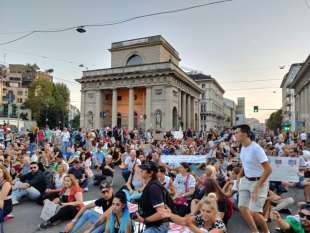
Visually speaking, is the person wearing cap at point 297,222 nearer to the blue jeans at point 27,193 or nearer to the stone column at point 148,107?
the blue jeans at point 27,193

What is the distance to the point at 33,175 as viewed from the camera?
9227mm

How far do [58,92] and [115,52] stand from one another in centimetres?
2814

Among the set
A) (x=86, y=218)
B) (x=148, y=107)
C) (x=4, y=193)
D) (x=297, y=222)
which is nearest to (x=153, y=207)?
(x=297, y=222)

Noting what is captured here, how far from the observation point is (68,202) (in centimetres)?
734

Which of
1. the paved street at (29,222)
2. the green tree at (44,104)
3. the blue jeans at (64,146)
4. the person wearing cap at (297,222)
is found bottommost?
the paved street at (29,222)

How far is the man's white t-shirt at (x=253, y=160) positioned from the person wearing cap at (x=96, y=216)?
250 centimetres

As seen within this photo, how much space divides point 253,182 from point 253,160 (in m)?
0.36

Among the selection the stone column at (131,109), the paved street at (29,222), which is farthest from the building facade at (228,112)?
the paved street at (29,222)

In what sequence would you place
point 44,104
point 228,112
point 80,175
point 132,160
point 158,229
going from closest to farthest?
1. point 158,229
2. point 80,175
3. point 132,160
4. point 44,104
5. point 228,112

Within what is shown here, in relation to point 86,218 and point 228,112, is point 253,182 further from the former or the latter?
point 228,112

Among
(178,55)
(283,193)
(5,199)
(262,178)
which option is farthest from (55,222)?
(178,55)

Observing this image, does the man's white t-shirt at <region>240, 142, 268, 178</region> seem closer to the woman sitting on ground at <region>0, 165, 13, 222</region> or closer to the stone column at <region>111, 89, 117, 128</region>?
the woman sitting on ground at <region>0, 165, 13, 222</region>

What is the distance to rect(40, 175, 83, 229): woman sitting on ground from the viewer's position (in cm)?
671

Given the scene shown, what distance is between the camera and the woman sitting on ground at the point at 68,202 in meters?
6.71
